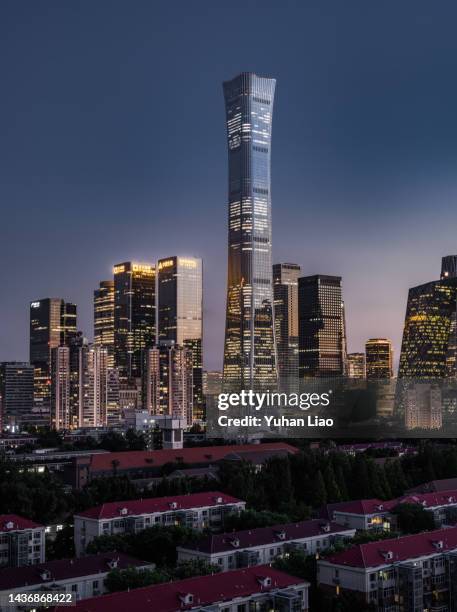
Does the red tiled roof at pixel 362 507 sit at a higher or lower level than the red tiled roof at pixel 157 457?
lower

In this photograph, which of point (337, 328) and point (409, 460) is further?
point (337, 328)

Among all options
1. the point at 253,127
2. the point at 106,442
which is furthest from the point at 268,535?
the point at 253,127

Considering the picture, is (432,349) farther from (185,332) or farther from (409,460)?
(409,460)

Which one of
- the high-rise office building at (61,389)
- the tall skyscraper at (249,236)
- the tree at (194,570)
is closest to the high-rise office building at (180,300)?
the tall skyscraper at (249,236)

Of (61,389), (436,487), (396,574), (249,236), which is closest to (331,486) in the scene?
(436,487)

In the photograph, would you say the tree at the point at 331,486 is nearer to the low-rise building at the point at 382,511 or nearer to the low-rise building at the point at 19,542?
the low-rise building at the point at 382,511

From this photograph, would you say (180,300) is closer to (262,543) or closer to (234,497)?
(234,497)
